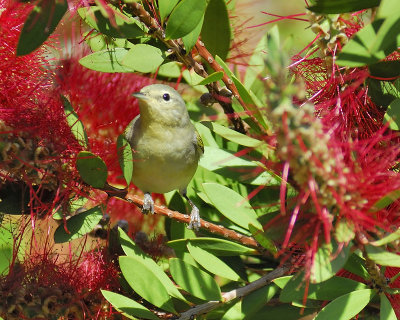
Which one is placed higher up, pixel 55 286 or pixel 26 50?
pixel 26 50

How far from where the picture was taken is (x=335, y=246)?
0.89 m

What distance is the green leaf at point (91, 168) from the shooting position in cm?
109

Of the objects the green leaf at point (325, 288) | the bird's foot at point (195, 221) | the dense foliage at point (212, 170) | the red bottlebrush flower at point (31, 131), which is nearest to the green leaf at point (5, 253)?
the dense foliage at point (212, 170)

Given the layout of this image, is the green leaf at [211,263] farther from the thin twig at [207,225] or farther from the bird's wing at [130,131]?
the bird's wing at [130,131]

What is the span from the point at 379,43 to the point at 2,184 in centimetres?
81

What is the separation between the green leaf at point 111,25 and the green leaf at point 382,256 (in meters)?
0.56

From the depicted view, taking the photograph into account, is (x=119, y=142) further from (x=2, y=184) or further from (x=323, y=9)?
(x=323, y=9)

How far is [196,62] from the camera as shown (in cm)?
126

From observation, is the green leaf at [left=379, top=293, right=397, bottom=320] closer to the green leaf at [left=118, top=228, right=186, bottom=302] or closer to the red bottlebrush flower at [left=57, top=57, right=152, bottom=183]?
the green leaf at [left=118, top=228, right=186, bottom=302]

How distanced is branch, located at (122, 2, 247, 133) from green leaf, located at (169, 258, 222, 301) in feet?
0.98

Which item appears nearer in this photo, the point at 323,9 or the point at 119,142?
the point at 323,9

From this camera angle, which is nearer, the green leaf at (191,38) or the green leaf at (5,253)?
the green leaf at (191,38)

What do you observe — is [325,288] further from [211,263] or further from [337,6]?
[337,6]

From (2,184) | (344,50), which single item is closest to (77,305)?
(2,184)
